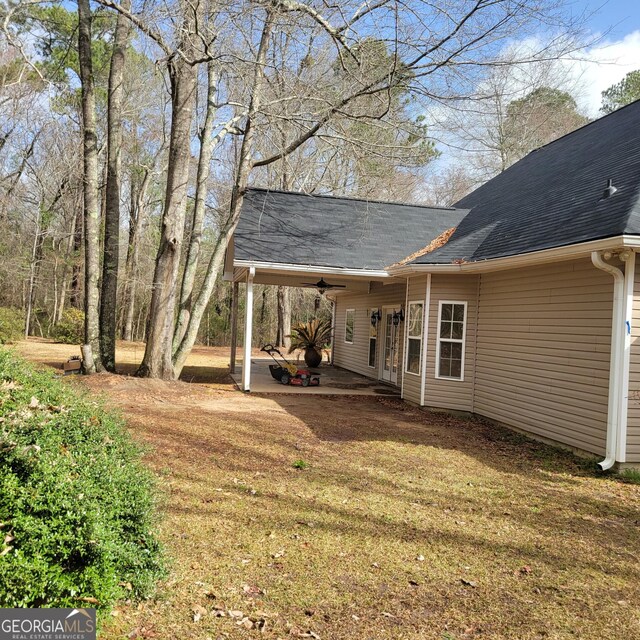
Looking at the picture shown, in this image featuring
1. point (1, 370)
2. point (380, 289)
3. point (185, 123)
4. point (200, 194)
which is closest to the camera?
point (1, 370)

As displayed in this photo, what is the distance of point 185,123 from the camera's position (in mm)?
11305

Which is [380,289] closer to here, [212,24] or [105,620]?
[212,24]

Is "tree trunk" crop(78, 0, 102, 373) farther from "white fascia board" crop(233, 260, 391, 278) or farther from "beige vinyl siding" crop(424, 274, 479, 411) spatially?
"beige vinyl siding" crop(424, 274, 479, 411)

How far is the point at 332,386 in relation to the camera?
13234 millimetres

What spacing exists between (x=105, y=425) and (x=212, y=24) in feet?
23.7

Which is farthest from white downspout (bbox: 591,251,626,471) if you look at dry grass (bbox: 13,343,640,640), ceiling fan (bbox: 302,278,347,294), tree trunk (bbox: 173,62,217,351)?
tree trunk (bbox: 173,62,217,351)

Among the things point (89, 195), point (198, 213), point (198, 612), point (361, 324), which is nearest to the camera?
point (198, 612)

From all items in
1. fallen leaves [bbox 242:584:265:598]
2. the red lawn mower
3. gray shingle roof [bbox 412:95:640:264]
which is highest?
gray shingle roof [bbox 412:95:640:264]

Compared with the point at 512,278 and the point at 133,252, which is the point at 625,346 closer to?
the point at 512,278

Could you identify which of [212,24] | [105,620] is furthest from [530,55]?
[105,620]

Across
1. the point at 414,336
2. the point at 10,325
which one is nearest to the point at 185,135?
the point at 414,336

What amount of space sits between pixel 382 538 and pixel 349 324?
46.4ft

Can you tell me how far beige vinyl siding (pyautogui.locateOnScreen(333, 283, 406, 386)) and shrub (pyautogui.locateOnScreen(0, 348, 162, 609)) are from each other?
1058 cm

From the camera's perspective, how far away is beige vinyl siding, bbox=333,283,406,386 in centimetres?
1409
